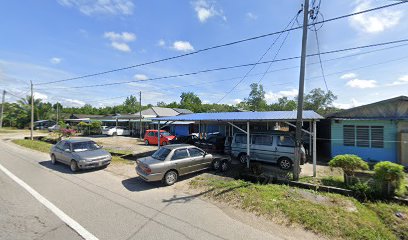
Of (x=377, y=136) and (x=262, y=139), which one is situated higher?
(x=377, y=136)

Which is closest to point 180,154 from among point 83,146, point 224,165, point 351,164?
point 224,165

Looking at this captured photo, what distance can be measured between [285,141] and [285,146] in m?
0.27

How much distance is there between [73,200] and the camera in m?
6.66

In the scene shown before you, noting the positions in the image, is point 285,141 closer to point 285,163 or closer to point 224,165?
point 285,163

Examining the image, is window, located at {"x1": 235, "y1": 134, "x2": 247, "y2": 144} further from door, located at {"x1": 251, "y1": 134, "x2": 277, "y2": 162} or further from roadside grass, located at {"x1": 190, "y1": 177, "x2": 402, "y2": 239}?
roadside grass, located at {"x1": 190, "y1": 177, "x2": 402, "y2": 239}

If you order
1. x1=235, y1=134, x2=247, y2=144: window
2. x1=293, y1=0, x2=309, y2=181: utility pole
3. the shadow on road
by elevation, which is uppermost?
x1=293, y1=0, x2=309, y2=181: utility pole

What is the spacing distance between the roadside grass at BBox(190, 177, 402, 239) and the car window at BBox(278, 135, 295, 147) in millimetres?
3456

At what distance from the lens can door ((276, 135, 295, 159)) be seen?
10.7m

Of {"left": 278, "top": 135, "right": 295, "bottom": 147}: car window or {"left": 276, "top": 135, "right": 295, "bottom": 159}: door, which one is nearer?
{"left": 276, "top": 135, "right": 295, "bottom": 159}: door

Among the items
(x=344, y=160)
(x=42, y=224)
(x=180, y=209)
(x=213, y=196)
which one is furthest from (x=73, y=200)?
(x=344, y=160)

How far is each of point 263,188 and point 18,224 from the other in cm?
694

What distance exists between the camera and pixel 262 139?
461 inches

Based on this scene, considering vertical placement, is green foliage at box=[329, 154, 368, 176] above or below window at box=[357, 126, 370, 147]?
below

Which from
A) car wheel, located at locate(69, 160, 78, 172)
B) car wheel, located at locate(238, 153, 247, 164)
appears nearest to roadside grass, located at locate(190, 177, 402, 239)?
car wheel, located at locate(238, 153, 247, 164)
